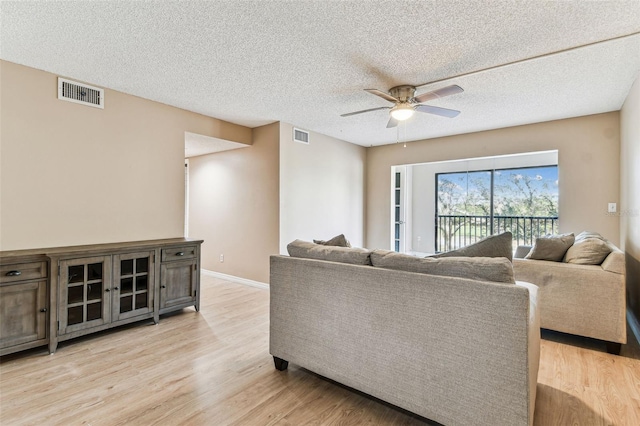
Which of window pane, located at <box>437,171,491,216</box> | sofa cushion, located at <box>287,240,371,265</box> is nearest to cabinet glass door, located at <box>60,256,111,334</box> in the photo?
sofa cushion, located at <box>287,240,371,265</box>

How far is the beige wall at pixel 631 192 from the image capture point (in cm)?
290

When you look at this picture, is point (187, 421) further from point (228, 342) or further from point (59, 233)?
point (59, 233)

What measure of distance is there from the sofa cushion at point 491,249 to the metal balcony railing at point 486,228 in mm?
5049

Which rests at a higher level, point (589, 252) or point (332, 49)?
point (332, 49)

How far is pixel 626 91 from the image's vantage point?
3.24 meters

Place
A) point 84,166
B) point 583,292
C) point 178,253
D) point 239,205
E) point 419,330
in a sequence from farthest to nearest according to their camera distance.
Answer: point 239,205 < point 178,253 < point 84,166 < point 583,292 < point 419,330

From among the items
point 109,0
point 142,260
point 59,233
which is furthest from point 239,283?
point 109,0

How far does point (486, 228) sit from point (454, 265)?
5.85m

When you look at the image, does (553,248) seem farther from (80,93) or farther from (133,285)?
(80,93)

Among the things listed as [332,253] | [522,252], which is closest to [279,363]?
[332,253]

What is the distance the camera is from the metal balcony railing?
20.0 ft

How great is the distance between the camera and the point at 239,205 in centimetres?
493

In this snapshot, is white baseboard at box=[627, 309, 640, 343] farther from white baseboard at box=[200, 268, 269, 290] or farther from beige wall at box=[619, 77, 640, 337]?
white baseboard at box=[200, 268, 269, 290]

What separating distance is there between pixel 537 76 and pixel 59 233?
185 inches
